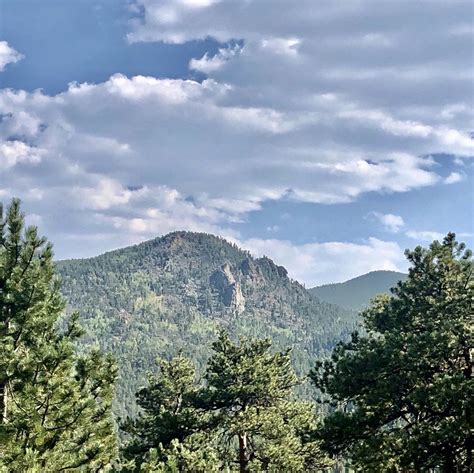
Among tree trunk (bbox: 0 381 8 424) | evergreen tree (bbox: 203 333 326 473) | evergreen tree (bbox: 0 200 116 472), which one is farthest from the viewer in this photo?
evergreen tree (bbox: 203 333 326 473)

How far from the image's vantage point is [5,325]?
54.5ft

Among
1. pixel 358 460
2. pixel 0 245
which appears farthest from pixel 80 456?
pixel 358 460

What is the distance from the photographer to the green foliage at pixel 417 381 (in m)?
16.4

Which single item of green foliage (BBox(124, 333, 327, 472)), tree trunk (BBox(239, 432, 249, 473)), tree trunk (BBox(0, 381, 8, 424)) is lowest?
tree trunk (BBox(239, 432, 249, 473))

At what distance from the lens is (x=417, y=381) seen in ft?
59.0

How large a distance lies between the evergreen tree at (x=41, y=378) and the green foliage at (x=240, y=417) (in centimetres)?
1052

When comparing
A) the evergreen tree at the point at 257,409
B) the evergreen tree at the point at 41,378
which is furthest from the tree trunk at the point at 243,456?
the evergreen tree at the point at 41,378

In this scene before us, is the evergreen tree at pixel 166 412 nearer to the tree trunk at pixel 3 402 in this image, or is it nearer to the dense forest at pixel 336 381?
the dense forest at pixel 336 381

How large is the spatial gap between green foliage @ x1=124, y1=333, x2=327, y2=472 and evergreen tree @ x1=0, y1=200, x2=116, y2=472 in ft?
34.5

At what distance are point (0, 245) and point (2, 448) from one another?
20.6ft

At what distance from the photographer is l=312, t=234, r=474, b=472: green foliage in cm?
1636

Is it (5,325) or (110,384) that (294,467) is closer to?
(110,384)

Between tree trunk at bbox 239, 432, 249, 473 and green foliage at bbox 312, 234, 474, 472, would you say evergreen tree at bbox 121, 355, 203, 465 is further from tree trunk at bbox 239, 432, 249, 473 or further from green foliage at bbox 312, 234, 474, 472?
green foliage at bbox 312, 234, 474, 472

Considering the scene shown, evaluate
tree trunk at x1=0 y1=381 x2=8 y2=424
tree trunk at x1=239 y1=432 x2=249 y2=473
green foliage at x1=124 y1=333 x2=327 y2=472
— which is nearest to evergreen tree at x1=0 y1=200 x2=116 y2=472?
tree trunk at x1=0 y1=381 x2=8 y2=424
